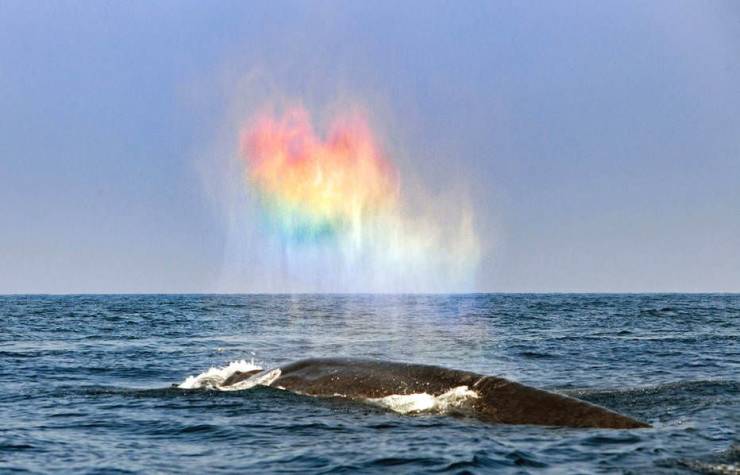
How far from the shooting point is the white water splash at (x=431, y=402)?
13.1 metres

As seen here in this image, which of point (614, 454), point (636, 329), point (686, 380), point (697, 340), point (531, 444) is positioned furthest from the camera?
point (636, 329)

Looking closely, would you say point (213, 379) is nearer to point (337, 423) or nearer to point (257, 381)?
point (257, 381)

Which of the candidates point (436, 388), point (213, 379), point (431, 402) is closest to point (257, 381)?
point (213, 379)

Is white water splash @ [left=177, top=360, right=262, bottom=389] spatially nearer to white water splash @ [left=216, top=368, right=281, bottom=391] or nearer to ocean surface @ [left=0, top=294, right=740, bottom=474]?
white water splash @ [left=216, top=368, right=281, bottom=391]

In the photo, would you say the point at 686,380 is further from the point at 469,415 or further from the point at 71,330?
the point at 71,330

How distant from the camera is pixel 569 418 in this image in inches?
470

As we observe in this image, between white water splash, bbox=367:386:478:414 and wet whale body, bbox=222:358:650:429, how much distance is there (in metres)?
0.09

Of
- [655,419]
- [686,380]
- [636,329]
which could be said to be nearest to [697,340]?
[636,329]

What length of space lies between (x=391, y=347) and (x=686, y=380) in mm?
13165

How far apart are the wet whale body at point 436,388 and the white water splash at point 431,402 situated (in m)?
0.09

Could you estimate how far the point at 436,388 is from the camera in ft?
45.5

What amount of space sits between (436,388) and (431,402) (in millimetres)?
468

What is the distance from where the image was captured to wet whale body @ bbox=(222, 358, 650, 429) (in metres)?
12.0

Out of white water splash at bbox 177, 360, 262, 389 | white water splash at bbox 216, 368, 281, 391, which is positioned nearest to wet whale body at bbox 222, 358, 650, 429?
white water splash at bbox 216, 368, 281, 391
